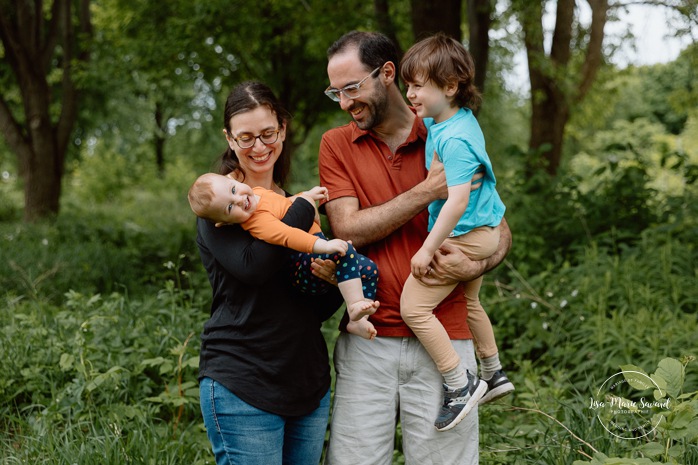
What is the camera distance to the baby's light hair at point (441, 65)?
7.76ft

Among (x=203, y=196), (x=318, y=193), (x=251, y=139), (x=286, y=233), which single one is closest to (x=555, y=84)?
(x=318, y=193)

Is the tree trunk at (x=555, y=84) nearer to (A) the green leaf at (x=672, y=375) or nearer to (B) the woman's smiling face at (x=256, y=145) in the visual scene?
(A) the green leaf at (x=672, y=375)

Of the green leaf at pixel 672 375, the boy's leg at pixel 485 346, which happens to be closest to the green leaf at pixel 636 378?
the green leaf at pixel 672 375

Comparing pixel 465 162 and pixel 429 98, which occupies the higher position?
pixel 429 98

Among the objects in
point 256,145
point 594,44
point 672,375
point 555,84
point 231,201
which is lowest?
point 672,375

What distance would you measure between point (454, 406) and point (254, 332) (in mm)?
740

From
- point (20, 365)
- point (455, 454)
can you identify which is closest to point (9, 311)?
point (20, 365)

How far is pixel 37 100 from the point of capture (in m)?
11.0

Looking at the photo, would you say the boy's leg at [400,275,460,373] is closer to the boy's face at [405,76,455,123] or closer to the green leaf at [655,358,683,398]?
the boy's face at [405,76,455,123]

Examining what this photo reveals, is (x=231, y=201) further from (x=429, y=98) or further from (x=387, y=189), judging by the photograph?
(x=429, y=98)

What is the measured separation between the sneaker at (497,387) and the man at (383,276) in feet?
0.99

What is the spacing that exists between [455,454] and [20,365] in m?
2.84

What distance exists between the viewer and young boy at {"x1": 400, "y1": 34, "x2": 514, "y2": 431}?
232cm

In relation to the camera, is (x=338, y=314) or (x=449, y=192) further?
(x=338, y=314)
